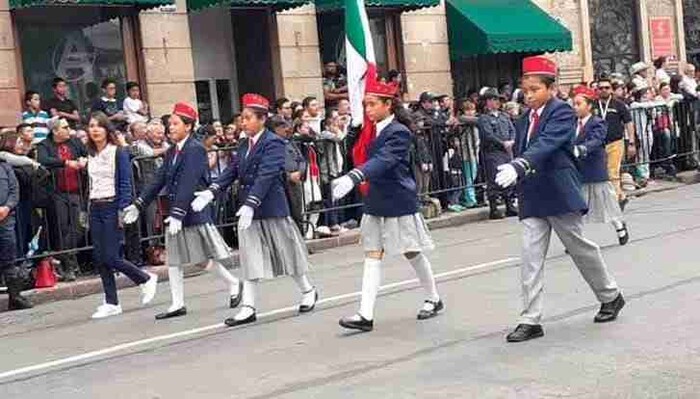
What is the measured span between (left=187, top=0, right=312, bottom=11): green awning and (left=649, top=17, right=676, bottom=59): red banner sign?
38.0ft

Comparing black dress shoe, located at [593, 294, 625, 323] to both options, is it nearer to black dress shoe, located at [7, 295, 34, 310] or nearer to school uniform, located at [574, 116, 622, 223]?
school uniform, located at [574, 116, 622, 223]

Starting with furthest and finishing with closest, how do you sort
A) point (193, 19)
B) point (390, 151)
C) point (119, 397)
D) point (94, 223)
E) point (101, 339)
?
point (193, 19)
point (94, 223)
point (101, 339)
point (390, 151)
point (119, 397)

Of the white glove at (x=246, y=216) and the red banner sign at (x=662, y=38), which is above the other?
the red banner sign at (x=662, y=38)

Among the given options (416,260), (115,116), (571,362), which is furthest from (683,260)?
(115,116)

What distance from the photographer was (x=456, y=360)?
7059 mm

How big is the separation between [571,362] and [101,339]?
4009 millimetres

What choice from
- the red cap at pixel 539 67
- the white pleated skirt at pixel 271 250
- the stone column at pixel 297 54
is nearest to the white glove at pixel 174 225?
the white pleated skirt at pixel 271 250

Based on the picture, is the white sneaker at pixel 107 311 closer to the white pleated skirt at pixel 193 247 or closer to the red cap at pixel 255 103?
the white pleated skirt at pixel 193 247

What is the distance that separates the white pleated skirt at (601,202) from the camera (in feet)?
38.5

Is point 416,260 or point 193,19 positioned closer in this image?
point 416,260

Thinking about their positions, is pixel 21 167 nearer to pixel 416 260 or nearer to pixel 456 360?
pixel 416 260

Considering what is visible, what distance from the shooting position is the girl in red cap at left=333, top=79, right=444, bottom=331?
8328mm

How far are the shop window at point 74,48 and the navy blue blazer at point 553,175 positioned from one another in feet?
37.4

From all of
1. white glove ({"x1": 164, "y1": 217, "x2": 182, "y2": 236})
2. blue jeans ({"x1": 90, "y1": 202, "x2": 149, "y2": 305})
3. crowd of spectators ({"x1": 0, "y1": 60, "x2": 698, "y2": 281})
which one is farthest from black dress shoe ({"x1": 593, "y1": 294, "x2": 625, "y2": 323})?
blue jeans ({"x1": 90, "y1": 202, "x2": 149, "y2": 305})
